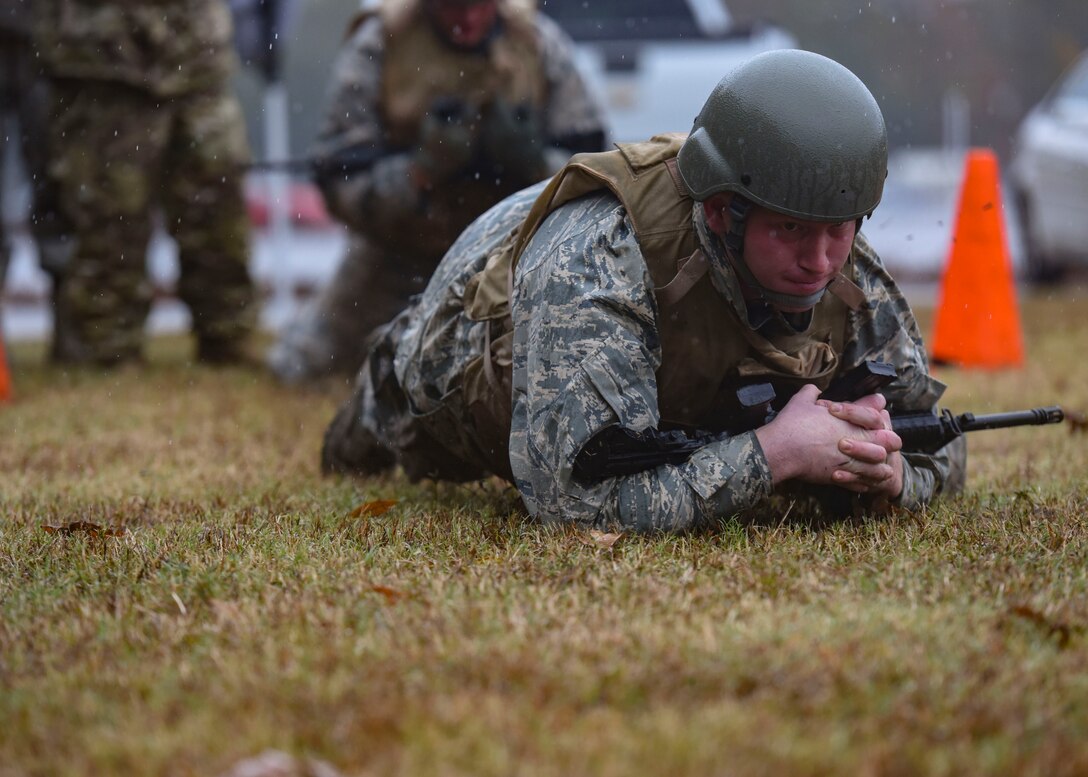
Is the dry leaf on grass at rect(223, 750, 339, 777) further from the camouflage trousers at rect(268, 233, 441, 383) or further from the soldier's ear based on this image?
the camouflage trousers at rect(268, 233, 441, 383)

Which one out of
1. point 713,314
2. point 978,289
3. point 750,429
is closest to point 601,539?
point 750,429

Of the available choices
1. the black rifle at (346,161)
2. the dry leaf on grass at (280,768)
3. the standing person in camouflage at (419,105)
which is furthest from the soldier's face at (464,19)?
the dry leaf on grass at (280,768)

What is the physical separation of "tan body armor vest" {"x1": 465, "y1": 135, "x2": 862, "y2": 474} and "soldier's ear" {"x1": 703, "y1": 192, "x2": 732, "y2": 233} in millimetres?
59

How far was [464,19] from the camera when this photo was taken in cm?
607

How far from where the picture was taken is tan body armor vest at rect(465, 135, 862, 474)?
3.13 meters

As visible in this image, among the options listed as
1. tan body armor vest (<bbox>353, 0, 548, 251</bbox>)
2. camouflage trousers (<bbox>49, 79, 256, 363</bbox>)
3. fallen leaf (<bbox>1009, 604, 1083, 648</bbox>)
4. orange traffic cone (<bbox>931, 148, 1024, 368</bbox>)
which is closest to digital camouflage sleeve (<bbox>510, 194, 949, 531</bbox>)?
fallen leaf (<bbox>1009, 604, 1083, 648</bbox>)

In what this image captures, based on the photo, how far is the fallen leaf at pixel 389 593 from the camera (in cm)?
267

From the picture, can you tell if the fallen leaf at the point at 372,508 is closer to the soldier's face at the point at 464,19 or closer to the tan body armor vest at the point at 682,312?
the tan body armor vest at the point at 682,312

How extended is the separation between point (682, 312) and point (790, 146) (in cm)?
43

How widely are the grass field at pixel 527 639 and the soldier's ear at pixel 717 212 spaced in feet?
2.07

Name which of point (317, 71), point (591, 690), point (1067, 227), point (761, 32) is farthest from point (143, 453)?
point (317, 71)

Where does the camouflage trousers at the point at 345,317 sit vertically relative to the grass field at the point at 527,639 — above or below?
below

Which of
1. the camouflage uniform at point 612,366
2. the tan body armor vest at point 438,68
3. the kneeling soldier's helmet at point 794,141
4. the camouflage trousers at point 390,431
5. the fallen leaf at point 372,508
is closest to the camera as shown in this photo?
the kneeling soldier's helmet at point 794,141

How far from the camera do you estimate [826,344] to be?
329 cm
